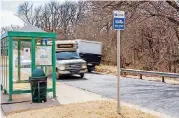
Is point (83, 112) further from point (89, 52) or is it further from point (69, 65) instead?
point (89, 52)

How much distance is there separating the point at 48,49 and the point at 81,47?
14527 mm

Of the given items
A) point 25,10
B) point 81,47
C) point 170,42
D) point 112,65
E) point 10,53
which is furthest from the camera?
point 25,10

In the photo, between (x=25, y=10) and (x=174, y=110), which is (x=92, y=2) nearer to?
(x=174, y=110)

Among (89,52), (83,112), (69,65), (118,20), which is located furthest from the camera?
(89,52)

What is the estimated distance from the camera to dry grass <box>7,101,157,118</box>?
7938 millimetres

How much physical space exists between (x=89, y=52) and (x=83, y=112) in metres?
18.0

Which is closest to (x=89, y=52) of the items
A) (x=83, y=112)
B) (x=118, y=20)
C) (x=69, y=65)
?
(x=69, y=65)

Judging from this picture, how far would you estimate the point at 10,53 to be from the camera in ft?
34.8

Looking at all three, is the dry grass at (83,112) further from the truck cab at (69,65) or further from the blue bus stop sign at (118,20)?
the truck cab at (69,65)

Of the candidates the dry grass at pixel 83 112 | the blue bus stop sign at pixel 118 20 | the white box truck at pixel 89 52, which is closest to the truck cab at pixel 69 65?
the white box truck at pixel 89 52

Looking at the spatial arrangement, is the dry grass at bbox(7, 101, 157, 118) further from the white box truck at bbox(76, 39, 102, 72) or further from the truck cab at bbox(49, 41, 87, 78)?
the white box truck at bbox(76, 39, 102, 72)

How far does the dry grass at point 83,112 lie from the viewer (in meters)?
7.94

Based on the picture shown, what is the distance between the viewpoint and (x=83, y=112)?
8227 millimetres

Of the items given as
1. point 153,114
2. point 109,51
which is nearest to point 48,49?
point 153,114
